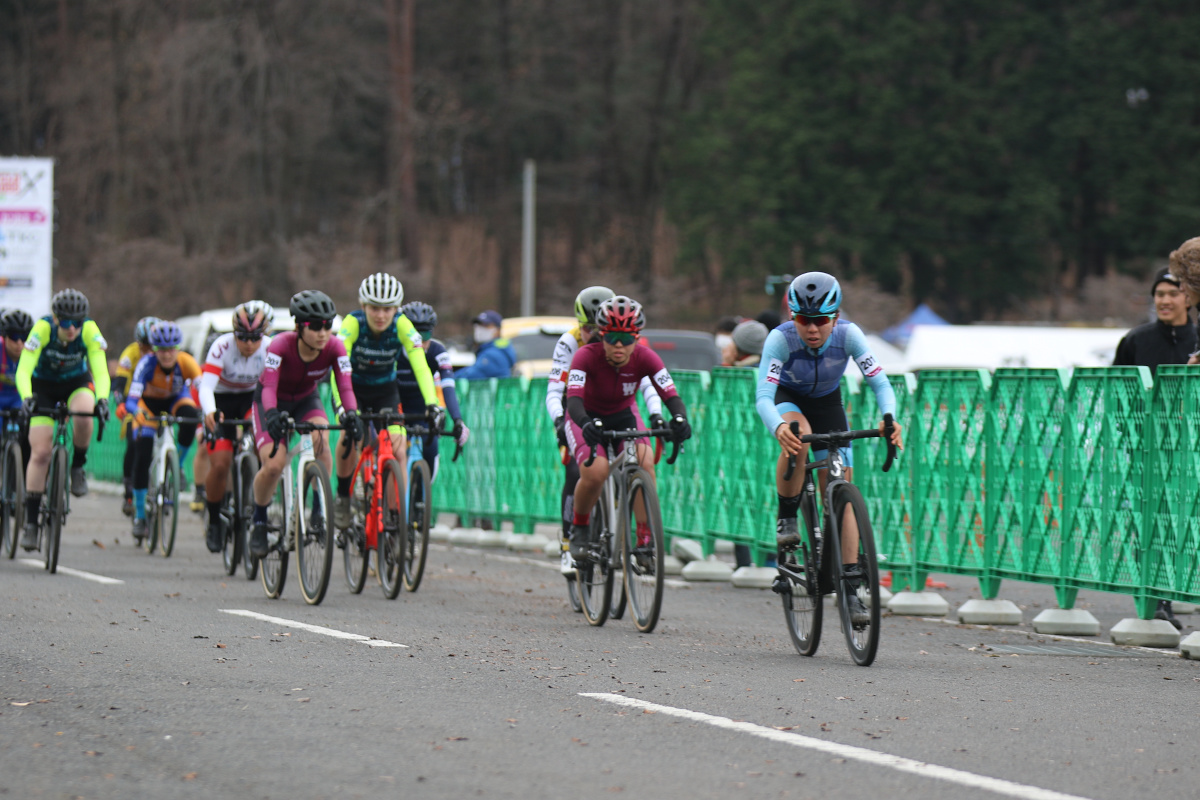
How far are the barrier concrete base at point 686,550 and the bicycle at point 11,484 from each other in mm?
5194

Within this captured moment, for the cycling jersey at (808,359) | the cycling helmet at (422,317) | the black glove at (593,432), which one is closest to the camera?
the cycling jersey at (808,359)

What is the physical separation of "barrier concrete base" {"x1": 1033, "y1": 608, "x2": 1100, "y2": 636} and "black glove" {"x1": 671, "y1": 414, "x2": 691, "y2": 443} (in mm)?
2412

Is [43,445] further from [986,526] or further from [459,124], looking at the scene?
[459,124]

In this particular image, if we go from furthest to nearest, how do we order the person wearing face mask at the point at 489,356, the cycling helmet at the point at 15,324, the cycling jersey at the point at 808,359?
the person wearing face mask at the point at 489,356
the cycling helmet at the point at 15,324
the cycling jersey at the point at 808,359

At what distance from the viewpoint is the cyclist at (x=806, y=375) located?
355 inches

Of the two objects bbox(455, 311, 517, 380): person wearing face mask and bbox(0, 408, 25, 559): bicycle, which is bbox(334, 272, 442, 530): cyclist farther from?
bbox(455, 311, 517, 380): person wearing face mask

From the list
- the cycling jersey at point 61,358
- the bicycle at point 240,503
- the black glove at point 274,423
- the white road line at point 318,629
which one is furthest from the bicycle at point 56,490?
the white road line at point 318,629

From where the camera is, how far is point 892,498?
40.6 ft

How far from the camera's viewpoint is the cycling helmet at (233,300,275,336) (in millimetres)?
13758

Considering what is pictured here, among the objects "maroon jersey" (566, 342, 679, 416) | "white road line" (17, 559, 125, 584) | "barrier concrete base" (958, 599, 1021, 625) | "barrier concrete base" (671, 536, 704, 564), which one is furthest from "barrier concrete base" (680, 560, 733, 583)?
"white road line" (17, 559, 125, 584)

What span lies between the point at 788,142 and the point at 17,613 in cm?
5079

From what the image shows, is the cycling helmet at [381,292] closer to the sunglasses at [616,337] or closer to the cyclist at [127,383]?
the sunglasses at [616,337]

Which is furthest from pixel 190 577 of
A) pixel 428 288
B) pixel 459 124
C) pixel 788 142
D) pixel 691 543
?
pixel 788 142

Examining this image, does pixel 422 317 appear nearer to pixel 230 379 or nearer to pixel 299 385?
pixel 230 379
